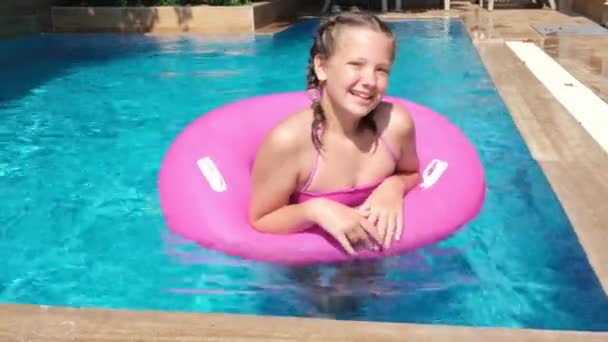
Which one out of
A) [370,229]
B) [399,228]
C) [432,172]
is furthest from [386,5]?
[370,229]

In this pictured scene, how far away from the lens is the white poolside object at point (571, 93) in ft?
16.6

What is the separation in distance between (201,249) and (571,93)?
13.7 ft

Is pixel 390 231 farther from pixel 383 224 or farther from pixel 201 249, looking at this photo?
pixel 201 249

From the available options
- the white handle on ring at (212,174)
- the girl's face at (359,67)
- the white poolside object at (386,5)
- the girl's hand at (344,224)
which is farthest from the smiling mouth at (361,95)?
the white poolside object at (386,5)

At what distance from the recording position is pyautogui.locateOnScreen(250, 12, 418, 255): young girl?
2.54 metres

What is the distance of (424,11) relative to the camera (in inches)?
552

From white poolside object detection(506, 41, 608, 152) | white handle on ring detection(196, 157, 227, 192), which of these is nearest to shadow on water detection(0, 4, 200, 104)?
white handle on ring detection(196, 157, 227, 192)

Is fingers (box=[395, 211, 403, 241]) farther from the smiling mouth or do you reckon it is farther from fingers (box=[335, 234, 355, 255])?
the smiling mouth

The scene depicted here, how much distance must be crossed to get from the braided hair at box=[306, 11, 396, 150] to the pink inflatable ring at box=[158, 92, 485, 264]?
368 millimetres

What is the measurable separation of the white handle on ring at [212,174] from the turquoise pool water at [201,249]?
0.28m

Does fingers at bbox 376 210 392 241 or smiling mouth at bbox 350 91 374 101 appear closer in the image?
smiling mouth at bbox 350 91 374 101

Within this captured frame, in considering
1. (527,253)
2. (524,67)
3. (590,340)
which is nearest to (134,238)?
(527,253)

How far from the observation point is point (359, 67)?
2523 mm

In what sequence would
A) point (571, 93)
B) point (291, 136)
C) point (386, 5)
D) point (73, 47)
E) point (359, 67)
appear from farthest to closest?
point (386, 5)
point (73, 47)
point (571, 93)
point (291, 136)
point (359, 67)
